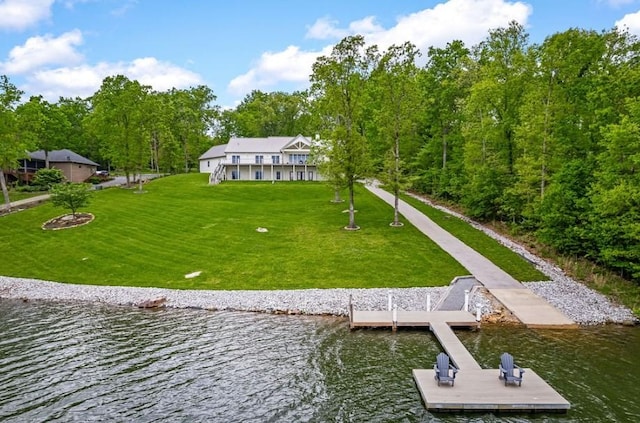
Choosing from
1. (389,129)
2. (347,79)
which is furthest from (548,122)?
(347,79)

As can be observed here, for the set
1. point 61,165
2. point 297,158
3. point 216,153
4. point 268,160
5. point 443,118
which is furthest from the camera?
point 216,153

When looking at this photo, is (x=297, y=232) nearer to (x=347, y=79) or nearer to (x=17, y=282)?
(x=347, y=79)

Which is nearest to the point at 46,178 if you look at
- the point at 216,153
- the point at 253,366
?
the point at 216,153

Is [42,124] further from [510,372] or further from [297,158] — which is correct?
[510,372]

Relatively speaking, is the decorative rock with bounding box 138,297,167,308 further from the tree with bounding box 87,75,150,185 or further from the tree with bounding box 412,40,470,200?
the tree with bounding box 87,75,150,185

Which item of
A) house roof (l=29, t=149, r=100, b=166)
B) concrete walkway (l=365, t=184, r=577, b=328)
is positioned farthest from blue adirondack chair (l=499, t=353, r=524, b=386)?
house roof (l=29, t=149, r=100, b=166)

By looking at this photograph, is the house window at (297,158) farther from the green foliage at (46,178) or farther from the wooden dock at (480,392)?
the wooden dock at (480,392)
